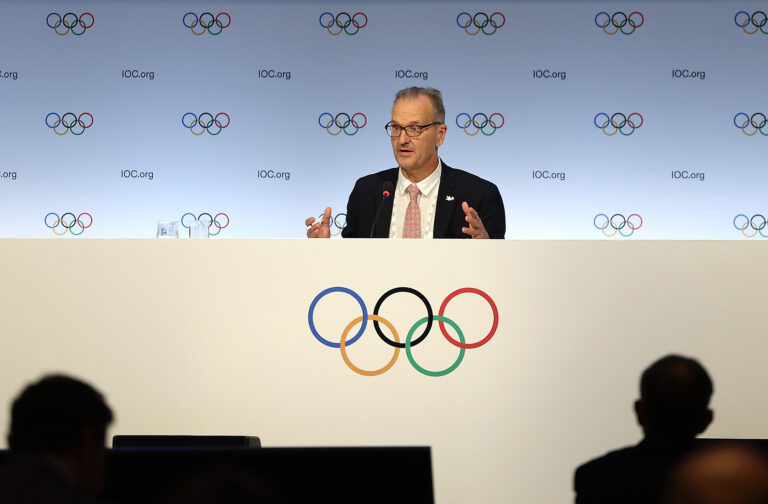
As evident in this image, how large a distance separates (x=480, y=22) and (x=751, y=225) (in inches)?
88.3

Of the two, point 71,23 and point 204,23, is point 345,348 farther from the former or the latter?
point 71,23

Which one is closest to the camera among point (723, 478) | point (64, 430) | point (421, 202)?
point (723, 478)

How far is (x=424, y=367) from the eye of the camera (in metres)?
2.78

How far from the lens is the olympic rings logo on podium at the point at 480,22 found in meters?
5.63

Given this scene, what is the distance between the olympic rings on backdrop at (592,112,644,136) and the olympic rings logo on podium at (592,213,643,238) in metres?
0.56

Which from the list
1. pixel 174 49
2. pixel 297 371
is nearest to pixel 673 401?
pixel 297 371

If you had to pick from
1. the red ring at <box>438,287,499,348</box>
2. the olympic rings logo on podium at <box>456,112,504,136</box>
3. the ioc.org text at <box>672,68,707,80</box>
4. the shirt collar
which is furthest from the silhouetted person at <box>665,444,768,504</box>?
the ioc.org text at <box>672,68,707,80</box>

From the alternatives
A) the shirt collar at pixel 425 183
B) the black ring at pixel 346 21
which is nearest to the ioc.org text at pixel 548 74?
the black ring at pixel 346 21

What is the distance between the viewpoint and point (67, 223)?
18.5ft

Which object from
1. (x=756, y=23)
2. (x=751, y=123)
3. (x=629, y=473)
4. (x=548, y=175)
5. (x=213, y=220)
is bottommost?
(x=629, y=473)

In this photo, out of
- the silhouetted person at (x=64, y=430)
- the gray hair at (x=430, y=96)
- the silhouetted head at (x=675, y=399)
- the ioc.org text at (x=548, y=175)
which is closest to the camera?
the silhouetted person at (x=64, y=430)

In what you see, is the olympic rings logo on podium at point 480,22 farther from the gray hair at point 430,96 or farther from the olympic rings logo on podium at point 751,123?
the gray hair at point 430,96

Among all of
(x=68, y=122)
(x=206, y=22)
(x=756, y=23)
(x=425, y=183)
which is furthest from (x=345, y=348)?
(x=756, y=23)

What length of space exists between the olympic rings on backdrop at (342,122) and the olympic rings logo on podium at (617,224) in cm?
170
